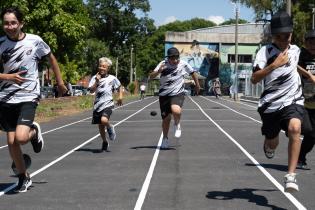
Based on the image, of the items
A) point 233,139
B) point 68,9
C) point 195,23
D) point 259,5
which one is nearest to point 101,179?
point 233,139

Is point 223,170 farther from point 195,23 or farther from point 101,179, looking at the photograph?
point 195,23

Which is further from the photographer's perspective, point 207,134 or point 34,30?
point 34,30

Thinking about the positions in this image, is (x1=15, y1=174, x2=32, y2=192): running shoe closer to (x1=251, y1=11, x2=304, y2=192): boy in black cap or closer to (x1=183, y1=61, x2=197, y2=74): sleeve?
(x1=251, y1=11, x2=304, y2=192): boy in black cap

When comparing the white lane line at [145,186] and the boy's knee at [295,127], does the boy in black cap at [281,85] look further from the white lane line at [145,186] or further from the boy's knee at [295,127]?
the white lane line at [145,186]

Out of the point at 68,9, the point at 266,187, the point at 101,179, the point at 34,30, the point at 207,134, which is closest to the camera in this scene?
the point at 266,187

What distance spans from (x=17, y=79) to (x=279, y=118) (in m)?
2.92

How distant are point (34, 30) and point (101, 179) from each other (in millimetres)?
27981

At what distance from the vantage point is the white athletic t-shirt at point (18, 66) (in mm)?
7008

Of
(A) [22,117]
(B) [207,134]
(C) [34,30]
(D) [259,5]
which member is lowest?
(B) [207,134]

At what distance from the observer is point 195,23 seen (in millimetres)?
133750

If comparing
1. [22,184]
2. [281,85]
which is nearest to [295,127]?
[281,85]

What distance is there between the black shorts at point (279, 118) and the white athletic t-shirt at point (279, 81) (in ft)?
0.16

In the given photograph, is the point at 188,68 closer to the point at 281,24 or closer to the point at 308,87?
the point at 308,87

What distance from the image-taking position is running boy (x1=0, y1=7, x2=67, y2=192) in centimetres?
691
